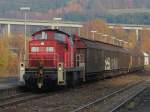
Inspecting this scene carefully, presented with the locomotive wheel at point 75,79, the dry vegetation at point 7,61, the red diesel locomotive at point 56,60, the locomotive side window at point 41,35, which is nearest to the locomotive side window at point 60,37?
the red diesel locomotive at point 56,60

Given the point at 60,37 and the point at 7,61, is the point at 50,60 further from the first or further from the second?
the point at 7,61

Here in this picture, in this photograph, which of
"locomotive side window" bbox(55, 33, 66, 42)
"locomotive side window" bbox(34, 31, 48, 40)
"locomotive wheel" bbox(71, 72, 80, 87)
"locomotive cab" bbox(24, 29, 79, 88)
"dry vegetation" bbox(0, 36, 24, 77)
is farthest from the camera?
"dry vegetation" bbox(0, 36, 24, 77)

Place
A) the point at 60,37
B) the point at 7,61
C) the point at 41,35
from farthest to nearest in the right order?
the point at 7,61 → the point at 60,37 → the point at 41,35

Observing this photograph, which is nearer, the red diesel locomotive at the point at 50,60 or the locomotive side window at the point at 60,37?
the red diesel locomotive at the point at 50,60

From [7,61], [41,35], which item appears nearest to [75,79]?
[41,35]

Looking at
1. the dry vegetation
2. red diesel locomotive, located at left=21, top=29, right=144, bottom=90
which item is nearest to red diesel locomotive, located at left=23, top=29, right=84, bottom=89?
red diesel locomotive, located at left=21, top=29, right=144, bottom=90

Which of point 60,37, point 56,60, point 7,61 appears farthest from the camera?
point 7,61

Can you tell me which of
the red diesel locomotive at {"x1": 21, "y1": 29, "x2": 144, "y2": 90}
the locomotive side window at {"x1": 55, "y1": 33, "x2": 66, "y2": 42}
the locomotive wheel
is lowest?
the locomotive wheel

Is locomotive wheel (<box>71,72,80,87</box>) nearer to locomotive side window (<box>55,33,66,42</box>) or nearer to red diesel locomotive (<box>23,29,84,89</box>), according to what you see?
red diesel locomotive (<box>23,29,84,89</box>)

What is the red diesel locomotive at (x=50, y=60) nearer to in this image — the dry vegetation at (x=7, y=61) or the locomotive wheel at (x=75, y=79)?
the locomotive wheel at (x=75, y=79)

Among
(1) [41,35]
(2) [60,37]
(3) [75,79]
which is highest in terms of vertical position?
(1) [41,35]

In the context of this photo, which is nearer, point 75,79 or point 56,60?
point 56,60

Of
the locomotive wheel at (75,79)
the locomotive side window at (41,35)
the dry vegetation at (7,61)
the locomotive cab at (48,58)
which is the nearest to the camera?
the locomotive cab at (48,58)

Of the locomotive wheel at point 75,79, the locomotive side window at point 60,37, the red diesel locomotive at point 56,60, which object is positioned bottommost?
the locomotive wheel at point 75,79
